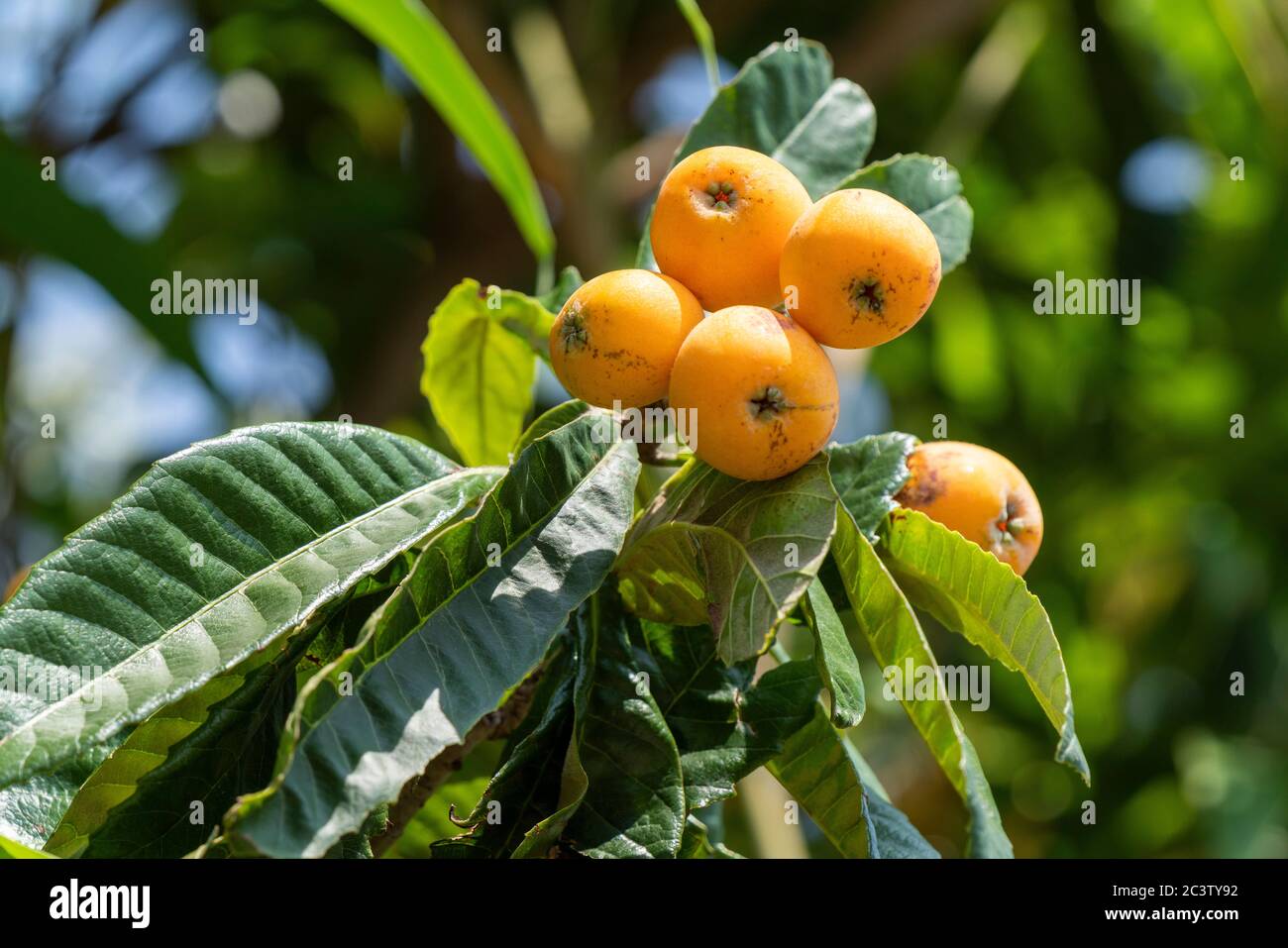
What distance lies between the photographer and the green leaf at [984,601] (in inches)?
26.5

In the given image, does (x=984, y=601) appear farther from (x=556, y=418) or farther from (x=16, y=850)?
(x=16, y=850)

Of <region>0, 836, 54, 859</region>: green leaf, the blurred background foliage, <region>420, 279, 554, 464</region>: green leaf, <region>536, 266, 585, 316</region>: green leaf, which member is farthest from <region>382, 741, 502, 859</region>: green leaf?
the blurred background foliage

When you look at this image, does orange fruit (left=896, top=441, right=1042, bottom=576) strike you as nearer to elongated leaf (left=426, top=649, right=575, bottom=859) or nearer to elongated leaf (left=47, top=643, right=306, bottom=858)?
elongated leaf (left=426, top=649, right=575, bottom=859)

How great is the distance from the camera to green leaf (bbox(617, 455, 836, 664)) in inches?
25.3

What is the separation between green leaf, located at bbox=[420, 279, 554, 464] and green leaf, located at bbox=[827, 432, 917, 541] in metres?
0.27

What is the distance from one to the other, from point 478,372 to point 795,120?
0.32 m

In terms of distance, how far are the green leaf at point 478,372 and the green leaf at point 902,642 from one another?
327 mm

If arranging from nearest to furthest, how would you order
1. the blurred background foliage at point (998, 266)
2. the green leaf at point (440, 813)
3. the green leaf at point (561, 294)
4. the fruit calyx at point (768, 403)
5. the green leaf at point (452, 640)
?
the green leaf at point (452, 640)
the fruit calyx at point (768, 403)
the green leaf at point (561, 294)
the green leaf at point (440, 813)
the blurred background foliage at point (998, 266)

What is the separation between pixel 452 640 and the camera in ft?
2.10

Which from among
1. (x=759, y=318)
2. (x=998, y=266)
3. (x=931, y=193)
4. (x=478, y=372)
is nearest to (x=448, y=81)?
(x=478, y=372)

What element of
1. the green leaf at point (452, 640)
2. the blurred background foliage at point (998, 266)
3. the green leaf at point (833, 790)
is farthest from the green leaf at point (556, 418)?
the blurred background foliage at point (998, 266)

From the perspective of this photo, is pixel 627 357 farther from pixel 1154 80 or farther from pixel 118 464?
pixel 1154 80

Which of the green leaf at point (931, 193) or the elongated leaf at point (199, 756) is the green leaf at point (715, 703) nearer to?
the elongated leaf at point (199, 756)
